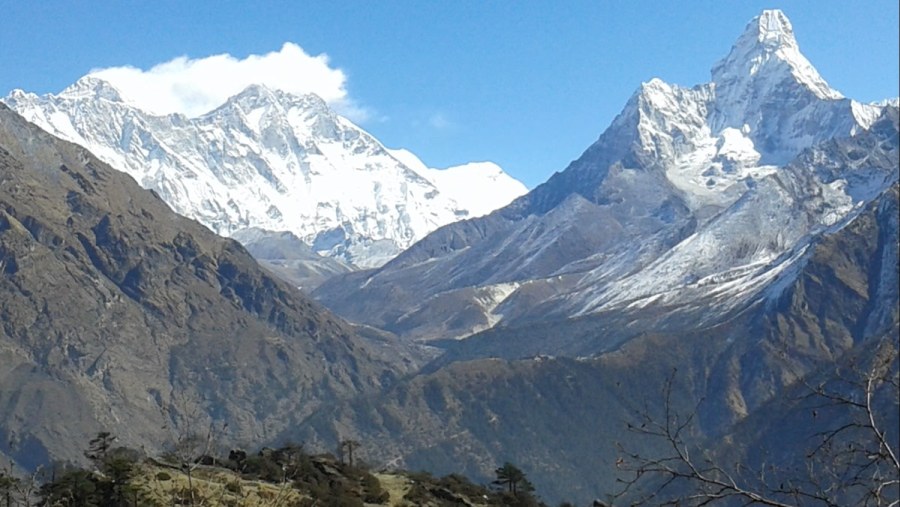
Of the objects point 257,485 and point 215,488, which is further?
point 257,485

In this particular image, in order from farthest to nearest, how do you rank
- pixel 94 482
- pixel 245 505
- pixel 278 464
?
pixel 278 464, pixel 94 482, pixel 245 505

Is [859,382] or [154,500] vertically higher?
[154,500]

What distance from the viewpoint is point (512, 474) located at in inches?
4363

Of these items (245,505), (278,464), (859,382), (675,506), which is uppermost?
(278,464)

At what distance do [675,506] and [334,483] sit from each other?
75.3 meters

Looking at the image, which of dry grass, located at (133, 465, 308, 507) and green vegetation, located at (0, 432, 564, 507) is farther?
green vegetation, located at (0, 432, 564, 507)

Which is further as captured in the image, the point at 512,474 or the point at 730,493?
the point at 512,474

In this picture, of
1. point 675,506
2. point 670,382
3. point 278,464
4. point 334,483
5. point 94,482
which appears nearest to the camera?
point 675,506

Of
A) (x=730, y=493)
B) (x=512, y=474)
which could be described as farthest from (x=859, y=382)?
(x=512, y=474)

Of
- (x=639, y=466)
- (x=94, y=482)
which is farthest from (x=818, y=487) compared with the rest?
(x=94, y=482)

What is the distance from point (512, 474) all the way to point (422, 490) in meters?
20.4

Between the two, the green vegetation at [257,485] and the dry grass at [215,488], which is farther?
the green vegetation at [257,485]

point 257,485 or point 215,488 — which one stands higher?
point 257,485

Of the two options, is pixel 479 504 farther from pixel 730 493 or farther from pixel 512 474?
pixel 730 493
